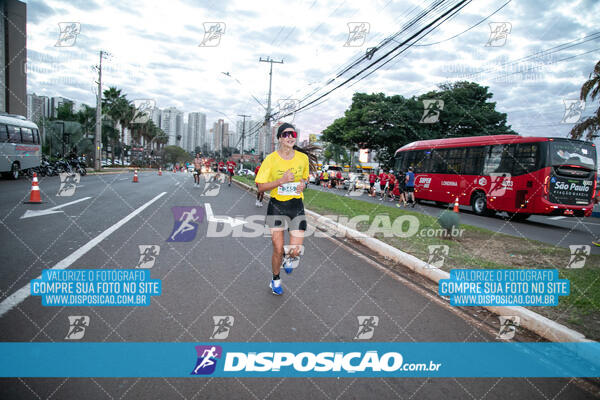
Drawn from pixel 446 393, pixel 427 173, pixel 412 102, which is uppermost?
pixel 412 102

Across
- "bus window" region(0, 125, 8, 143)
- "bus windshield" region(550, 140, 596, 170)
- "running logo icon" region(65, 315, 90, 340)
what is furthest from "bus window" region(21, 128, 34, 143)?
"bus windshield" region(550, 140, 596, 170)

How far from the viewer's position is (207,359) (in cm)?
284

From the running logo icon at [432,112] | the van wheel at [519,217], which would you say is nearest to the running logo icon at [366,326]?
the van wheel at [519,217]

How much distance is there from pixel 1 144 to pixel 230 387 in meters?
23.1

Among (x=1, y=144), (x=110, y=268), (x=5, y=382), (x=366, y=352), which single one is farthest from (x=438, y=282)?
(x=1, y=144)

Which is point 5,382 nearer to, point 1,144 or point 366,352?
point 366,352

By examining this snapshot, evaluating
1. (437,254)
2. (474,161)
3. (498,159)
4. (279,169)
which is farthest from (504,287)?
(474,161)

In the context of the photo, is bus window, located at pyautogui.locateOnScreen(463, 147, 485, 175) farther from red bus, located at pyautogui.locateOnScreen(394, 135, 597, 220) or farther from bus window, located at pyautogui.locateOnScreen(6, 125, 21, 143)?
bus window, located at pyautogui.locateOnScreen(6, 125, 21, 143)

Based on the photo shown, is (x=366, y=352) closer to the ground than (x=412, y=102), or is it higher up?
closer to the ground

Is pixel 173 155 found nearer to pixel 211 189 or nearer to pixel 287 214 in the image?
pixel 211 189

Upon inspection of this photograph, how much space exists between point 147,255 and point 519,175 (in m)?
14.6

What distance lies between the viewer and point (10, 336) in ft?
9.61

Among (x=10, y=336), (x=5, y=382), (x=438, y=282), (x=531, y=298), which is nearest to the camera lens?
(x=5, y=382)

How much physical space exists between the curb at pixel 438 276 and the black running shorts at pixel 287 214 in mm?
2270
